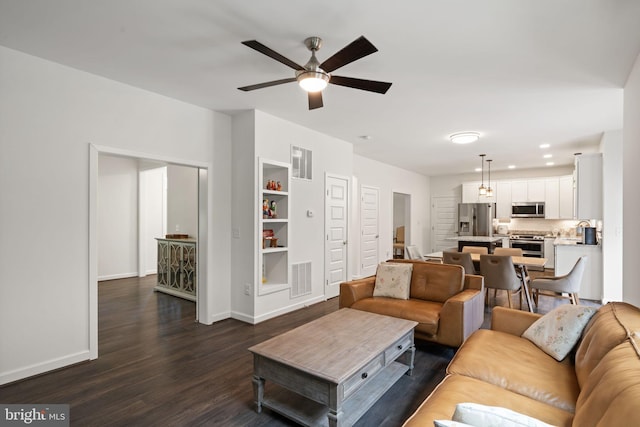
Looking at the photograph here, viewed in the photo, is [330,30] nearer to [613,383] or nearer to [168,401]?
[613,383]

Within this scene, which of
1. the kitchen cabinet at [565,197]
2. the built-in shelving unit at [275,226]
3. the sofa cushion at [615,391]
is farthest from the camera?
the kitchen cabinet at [565,197]

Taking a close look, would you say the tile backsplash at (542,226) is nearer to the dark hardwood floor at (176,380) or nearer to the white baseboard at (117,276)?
the dark hardwood floor at (176,380)

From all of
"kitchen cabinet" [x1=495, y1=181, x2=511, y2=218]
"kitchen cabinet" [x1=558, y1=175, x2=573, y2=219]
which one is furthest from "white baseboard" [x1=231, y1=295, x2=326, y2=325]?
"kitchen cabinet" [x1=558, y1=175, x2=573, y2=219]

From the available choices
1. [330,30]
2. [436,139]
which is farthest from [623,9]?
[436,139]

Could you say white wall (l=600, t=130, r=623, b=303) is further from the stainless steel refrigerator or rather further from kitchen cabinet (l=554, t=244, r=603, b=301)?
the stainless steel refrigerator

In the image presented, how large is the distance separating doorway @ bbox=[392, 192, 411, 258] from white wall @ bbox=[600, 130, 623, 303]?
4369 mm

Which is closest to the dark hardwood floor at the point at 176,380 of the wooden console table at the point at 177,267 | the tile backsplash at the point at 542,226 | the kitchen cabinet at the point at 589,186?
the wooden console table at the point at 177,267

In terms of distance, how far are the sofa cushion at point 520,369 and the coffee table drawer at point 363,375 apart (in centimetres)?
48

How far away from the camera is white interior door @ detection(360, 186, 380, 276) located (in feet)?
23.9

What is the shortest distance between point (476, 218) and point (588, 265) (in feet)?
12.0

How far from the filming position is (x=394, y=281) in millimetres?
3748

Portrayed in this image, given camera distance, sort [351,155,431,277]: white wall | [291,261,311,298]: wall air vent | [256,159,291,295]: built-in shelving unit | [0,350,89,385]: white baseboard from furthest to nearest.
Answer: [351,155,431,277]: white wall → [291,261,311,298]: wall air vent → [256,159,291,295]: built-in shelving unit → [0,350,89,385]: white baseboard

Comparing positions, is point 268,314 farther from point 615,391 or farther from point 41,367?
point 615,391

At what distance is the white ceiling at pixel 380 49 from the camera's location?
2184mm
